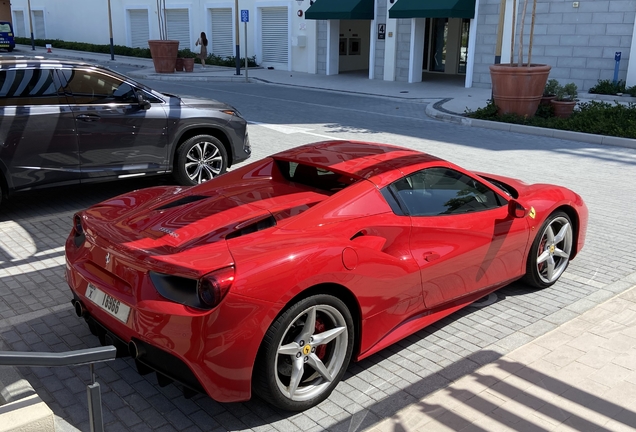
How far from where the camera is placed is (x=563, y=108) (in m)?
15.5

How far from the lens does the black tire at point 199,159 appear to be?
342 inches

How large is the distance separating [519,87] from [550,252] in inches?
417

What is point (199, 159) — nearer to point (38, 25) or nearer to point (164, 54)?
point (164, 54)

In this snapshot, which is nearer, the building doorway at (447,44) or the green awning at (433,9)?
the green awning at (433,9)

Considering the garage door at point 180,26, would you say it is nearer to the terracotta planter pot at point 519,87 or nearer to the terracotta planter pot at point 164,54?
the terracotta planter pot at point 164,54

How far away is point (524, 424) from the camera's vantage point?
12.6 feet

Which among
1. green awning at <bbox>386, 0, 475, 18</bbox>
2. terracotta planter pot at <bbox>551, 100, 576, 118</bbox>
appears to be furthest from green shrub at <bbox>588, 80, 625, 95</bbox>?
green awning at <bbox>386, 0, 475, 18</bbox>

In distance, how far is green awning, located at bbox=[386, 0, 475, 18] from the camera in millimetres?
22641

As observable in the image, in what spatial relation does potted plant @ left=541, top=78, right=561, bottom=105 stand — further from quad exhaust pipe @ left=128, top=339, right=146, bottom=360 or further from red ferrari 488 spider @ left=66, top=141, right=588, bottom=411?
quad exhaust pipe @ left=128, top=339, right=146, bottom=360

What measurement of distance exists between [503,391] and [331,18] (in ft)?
80.1

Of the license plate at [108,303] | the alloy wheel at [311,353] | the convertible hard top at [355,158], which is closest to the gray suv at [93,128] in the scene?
the convertible hard top at [355,158]

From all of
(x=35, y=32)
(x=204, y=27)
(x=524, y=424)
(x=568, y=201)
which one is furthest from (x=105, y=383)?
(x=35, y=32)

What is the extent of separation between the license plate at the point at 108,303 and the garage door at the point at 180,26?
33528 millimetres

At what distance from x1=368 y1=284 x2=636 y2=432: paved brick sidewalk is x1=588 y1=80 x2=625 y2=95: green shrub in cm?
1656
